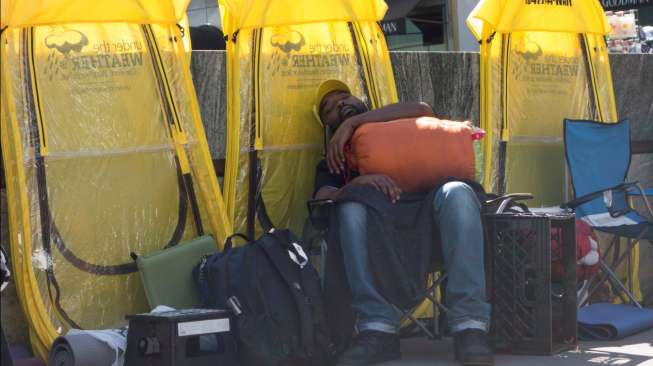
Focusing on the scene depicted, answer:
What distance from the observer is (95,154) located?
18.4ft

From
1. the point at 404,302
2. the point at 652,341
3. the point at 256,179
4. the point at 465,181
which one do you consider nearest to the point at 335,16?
the point at 256,179

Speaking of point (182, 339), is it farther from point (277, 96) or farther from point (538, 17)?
point (538, 17)

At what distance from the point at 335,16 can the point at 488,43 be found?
107 cm

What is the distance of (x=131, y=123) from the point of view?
5750 mm

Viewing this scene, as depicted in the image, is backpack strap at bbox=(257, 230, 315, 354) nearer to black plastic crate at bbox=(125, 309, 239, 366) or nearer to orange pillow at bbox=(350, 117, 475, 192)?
black plastic crate at bbox=(125, 309, 239, 366)

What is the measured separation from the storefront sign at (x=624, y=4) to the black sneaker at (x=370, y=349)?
31.2ft

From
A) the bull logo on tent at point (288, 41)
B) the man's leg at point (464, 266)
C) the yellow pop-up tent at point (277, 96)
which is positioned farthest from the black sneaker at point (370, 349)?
the bull logo on tent at point (288, 41)

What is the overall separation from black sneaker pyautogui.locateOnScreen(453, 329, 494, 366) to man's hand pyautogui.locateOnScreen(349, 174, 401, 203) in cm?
67

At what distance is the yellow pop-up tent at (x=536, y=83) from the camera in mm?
7070

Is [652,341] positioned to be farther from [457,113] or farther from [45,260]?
[45,260]

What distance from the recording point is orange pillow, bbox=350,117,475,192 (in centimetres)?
556

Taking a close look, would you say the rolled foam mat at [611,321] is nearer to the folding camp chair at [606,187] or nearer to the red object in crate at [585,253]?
the folding camp chair at [606,187]

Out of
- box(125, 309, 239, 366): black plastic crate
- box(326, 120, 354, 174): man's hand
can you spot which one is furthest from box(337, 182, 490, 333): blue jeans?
box(125, 309, 239, 366): black plastic crate

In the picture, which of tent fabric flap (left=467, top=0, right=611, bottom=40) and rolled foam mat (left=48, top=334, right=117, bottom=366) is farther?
tent fabric flap (left=467, top=0, right=611, bottom=40)
